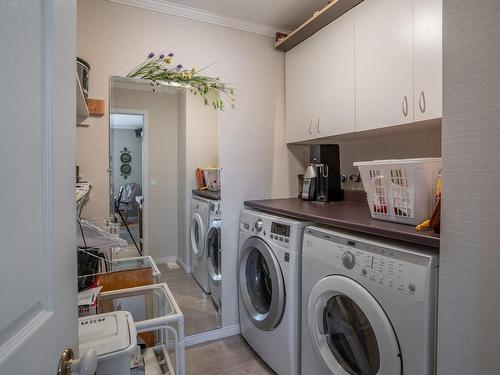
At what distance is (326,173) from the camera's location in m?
2.14

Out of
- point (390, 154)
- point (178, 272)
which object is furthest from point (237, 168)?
point (390, 154)

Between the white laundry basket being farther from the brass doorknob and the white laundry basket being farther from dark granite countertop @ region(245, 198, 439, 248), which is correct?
the brass doorknob

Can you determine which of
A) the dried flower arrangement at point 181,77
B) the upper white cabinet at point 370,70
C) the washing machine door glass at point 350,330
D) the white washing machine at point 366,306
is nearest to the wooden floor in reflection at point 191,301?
the white washing machine at point 366,306

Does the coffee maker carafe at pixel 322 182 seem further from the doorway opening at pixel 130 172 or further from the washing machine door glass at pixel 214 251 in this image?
the doorway opening at pixel 130 172

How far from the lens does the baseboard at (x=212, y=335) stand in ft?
7.09

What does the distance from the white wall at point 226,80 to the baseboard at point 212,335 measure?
0.07 metres

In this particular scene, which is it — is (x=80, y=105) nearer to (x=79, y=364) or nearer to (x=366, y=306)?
(x=79, y=364)

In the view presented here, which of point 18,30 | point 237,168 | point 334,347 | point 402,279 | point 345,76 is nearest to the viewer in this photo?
point 18,30

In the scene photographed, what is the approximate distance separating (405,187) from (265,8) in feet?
5.41

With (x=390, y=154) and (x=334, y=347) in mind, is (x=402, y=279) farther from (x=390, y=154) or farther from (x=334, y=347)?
(x=390, y=154)

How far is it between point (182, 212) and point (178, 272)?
1.51 feet

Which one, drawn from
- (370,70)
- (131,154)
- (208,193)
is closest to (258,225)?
(208,193)

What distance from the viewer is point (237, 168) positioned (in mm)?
2297

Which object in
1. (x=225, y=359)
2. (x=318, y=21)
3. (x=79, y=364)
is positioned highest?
(x=318, y=21)
